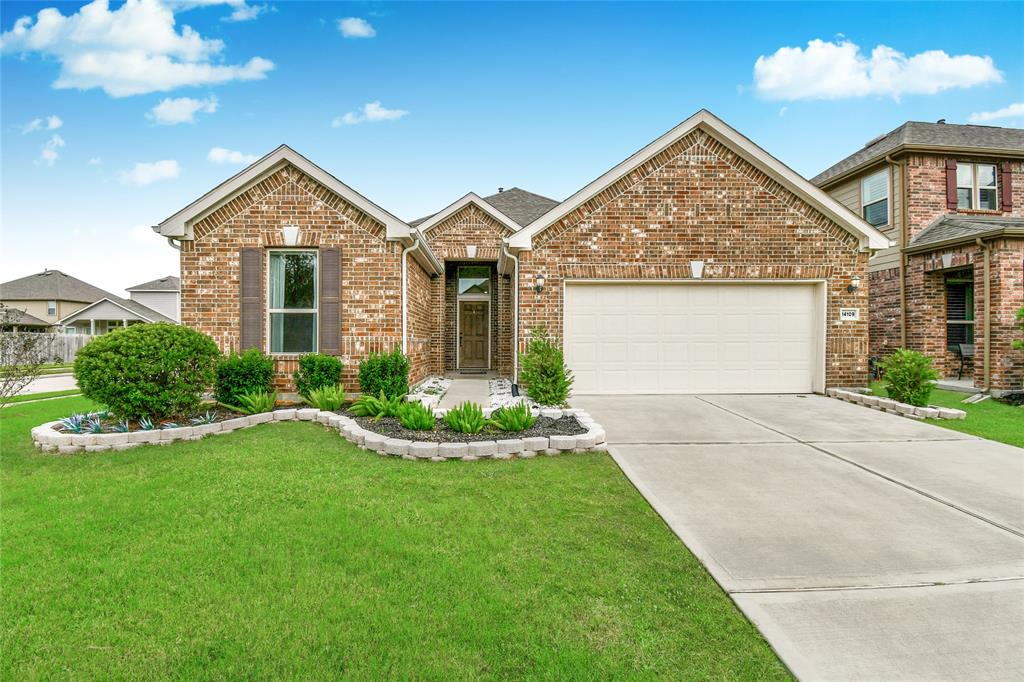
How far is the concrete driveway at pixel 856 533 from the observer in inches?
91.5

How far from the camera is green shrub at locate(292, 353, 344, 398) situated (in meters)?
8.26

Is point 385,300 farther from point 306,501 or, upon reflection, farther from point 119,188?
point 119,188

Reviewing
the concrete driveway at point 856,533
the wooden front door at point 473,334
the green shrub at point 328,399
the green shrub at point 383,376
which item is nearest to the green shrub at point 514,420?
the concrete driveway at point 856,533

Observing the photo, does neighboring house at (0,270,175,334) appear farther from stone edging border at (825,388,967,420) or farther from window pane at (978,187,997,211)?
window pane at (978,187,997,211)

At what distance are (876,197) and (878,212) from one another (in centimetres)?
45

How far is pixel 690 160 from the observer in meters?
9.92

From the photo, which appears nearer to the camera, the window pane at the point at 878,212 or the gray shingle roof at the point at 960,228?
the gray shingle roof at the point at 960,228

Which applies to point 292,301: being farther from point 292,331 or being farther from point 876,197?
point 876,197

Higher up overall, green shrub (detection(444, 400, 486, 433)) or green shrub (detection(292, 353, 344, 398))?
green shrub (detection(292, 353, 344, 398))

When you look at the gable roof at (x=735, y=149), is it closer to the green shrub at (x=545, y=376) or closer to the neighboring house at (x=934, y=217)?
the green shrub at (x=545, y=376)

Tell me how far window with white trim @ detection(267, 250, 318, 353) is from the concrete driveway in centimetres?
581

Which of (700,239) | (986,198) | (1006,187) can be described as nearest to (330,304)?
(700,239)

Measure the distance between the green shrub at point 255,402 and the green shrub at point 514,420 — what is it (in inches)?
150

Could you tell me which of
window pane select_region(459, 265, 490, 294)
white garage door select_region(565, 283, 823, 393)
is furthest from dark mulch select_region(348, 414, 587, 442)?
window pane select_region(459, 265, 490, 294)
